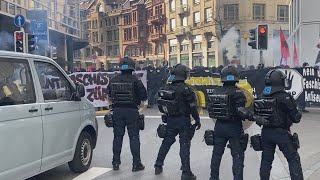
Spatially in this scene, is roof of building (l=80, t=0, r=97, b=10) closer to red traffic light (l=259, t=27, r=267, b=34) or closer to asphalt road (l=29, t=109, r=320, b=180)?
red traffic light (l=259, t=27, r=267, b=34)

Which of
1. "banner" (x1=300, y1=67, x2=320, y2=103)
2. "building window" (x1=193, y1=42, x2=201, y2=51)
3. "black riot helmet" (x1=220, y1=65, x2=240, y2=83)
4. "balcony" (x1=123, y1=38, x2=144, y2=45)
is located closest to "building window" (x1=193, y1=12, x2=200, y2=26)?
"building window" (x1=193, y1=42, x2=201, y2=51)

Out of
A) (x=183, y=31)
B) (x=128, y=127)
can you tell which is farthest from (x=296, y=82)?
(x=183, y=31)

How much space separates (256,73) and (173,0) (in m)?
57.8

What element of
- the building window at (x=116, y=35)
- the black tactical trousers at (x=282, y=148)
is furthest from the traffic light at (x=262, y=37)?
the building window at (x=116, y=35)

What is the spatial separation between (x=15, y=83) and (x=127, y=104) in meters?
2.03

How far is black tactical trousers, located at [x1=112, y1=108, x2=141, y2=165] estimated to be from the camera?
6645mm

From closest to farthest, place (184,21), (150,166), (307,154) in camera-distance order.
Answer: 1. (150,166)
2. (307,154)
3. (184,21)

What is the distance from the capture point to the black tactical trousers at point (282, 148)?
4.92m

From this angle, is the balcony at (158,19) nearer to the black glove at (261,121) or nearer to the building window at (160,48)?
the building window at (160,48)

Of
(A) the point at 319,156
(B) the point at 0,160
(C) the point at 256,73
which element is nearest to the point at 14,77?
(B) the point at 0,160

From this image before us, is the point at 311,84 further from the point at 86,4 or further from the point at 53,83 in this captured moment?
the point at 86,4

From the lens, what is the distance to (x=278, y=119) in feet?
15.9

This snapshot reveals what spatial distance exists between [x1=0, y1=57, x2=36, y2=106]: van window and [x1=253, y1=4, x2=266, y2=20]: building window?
177 ft

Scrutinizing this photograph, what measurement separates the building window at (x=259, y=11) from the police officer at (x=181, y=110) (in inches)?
2068
